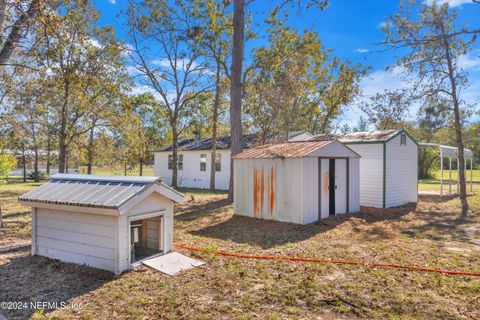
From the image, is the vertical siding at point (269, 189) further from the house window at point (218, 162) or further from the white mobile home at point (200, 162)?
the house window at point (218, 162)

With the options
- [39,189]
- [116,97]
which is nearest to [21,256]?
[39,189]

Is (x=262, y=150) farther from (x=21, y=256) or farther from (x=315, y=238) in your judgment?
(x=21, y=256)

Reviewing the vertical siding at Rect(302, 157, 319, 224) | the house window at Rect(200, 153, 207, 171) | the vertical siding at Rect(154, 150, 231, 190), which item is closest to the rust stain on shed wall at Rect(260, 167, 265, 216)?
the vertical siding at Rect(302, 157, 319, 224)

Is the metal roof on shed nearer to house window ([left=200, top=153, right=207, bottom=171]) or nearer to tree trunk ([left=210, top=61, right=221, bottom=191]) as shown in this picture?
tree trunk ([left=210, top=61, right=221, bottom=191])

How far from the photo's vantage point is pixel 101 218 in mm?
4574

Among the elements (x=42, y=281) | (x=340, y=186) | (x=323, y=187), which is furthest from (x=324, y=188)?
(x=42, y=281)

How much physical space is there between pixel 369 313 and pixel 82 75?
39.5 ft

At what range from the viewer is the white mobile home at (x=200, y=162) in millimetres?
19484

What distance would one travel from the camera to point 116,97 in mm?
13914

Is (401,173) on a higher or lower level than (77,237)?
higher

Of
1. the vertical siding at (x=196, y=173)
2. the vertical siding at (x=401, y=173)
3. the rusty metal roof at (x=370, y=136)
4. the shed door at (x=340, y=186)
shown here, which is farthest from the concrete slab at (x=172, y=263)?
the vertical siding at (x=196, y=173)

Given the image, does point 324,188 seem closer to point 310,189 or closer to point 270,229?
point 310,189

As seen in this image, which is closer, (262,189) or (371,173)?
(262,189)

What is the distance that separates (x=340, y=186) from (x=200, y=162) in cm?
1297
